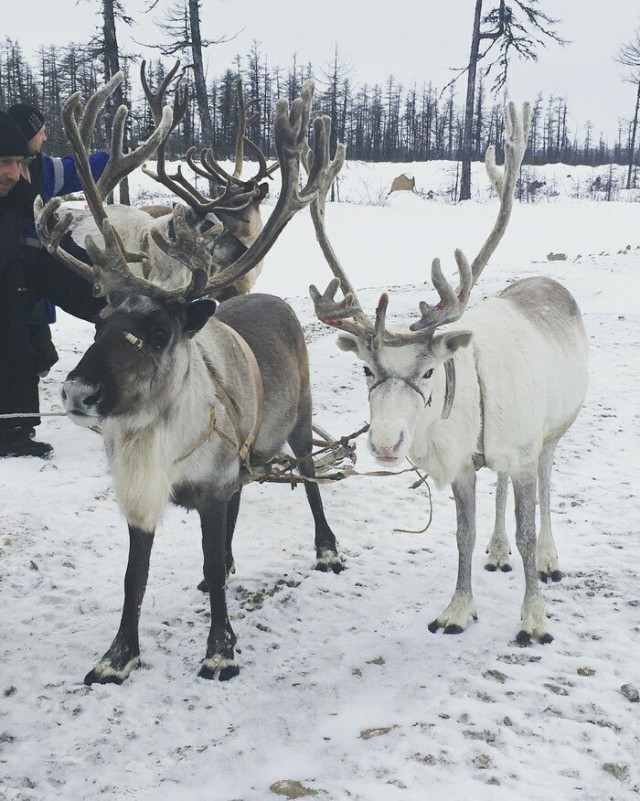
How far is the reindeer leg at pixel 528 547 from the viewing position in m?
3.38

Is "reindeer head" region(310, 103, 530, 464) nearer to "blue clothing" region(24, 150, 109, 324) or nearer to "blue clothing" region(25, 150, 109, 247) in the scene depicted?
"blue clothing" region(24, 150, 109, 324)

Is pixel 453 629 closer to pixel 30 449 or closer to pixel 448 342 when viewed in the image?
pixel 448 342

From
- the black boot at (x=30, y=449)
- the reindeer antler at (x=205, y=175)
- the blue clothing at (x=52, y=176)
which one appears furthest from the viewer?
the reindeer antler at (x=205, y=175)

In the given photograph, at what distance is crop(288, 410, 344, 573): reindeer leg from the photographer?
4133 millimetres

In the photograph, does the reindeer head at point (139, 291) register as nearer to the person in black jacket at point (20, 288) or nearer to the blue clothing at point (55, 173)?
the person in black jacket at point (20, 288)

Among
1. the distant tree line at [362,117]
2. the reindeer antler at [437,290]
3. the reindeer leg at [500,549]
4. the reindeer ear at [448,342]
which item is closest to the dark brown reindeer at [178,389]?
the reindeer antler at [437,290]

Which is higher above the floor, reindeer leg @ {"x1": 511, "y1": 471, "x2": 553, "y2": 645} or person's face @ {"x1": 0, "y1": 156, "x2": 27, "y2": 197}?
person's face @ {"x1": 0, "y1": 156, "x2": 27, "y2": 197}

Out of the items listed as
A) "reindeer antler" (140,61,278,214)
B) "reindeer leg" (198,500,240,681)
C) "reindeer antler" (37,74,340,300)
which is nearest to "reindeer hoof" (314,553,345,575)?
"reindeer leg" (198,500,240,681)

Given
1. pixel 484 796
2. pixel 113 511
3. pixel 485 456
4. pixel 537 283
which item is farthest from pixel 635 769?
pixel 113 511

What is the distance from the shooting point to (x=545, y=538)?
13.2ft

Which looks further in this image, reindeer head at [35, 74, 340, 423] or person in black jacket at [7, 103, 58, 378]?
person in black jacket at [7, 103, 58, 378]

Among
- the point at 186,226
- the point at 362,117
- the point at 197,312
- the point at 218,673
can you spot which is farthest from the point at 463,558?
the point at 362,117

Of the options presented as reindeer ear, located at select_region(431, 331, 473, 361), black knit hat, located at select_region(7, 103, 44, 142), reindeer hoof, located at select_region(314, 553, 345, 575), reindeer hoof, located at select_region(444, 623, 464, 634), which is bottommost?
reindeer hoof, located at select_region(314, 553, 345, 575)

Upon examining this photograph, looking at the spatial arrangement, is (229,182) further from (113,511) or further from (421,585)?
(421,585)
